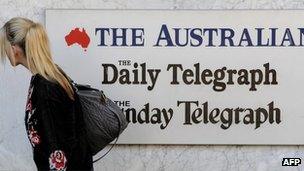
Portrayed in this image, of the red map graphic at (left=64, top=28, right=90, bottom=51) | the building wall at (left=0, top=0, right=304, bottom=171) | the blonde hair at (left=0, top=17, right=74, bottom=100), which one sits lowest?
the building wall at (left=0, top=0, right=304, bottom=171)

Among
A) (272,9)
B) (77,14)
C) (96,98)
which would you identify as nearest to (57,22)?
(77,14)

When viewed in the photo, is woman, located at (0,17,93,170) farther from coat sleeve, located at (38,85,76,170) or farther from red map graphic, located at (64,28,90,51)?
red map graphic, located at (64,28,90,51)

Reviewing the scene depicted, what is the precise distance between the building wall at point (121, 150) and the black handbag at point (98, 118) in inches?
49.7

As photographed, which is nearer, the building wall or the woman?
the woman

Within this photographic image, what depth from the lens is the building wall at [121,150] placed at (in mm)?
5469

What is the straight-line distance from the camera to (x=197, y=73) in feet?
17.7

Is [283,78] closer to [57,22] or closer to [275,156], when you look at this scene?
[275,156]

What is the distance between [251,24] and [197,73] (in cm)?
61

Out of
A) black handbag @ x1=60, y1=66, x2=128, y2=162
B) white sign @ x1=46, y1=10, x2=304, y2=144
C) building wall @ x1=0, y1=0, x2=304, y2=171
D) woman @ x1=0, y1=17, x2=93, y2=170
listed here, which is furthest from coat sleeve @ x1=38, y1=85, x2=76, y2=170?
building wall @ x1=0, y1=0, x2=304, y2=171

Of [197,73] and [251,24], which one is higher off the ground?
[251,24]

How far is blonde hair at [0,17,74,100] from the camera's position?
3668 mm

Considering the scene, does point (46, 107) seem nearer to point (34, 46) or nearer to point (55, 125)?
point (55, 125)

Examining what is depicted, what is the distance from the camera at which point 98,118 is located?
163 inches

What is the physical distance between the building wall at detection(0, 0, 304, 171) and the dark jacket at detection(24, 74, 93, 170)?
1869 millimetres
